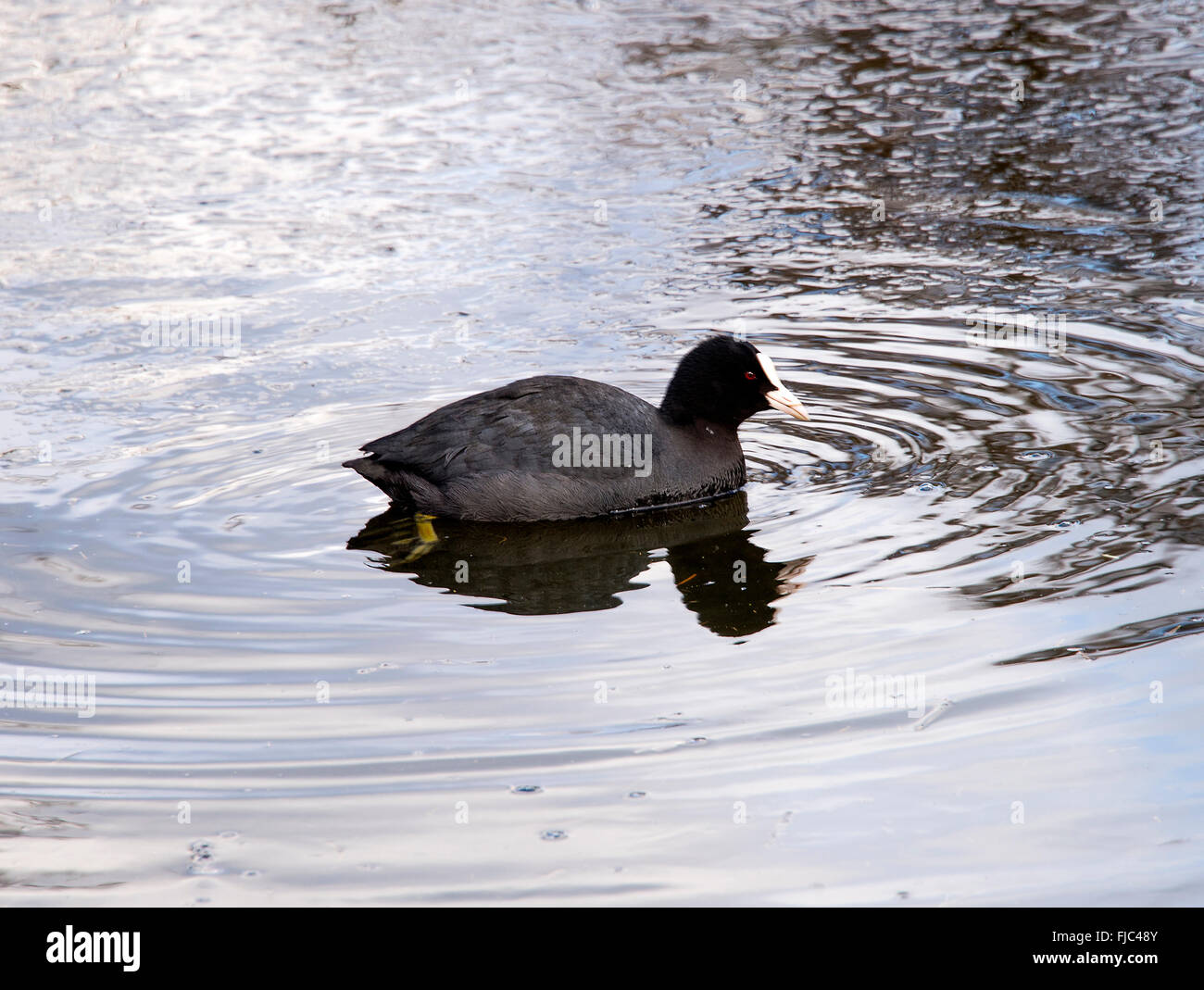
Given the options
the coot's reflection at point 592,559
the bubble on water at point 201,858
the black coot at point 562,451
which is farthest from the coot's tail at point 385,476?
the bubble on water at point 201,858

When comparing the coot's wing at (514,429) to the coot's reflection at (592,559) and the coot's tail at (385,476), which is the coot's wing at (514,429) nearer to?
the coot's tail at (385,476)

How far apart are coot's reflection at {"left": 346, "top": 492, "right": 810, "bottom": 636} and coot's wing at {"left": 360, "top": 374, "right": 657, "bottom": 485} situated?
279 mm

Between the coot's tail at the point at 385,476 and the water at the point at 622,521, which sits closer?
the water at the point at 622,521

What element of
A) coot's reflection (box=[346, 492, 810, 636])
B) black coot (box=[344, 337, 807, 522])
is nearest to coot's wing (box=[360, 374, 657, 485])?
black coot (box=[344, 337, 807, 522])

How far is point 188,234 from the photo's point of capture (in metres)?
10.2

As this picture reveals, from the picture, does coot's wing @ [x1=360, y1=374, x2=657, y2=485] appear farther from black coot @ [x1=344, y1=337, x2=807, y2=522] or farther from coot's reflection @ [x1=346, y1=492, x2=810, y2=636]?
coot's reflection @ [x1=346, y1=492, x2=810, y2=636]

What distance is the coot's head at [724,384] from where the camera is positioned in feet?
22.2

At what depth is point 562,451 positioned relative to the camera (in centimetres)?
642

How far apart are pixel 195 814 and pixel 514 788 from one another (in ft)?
2.98

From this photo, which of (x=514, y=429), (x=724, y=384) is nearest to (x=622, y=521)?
(x=514, y=429)

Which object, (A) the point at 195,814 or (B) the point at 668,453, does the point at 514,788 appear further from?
(B) the point at 668,453

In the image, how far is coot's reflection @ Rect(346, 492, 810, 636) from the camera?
5.70 m

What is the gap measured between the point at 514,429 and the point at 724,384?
1024 millimetres
